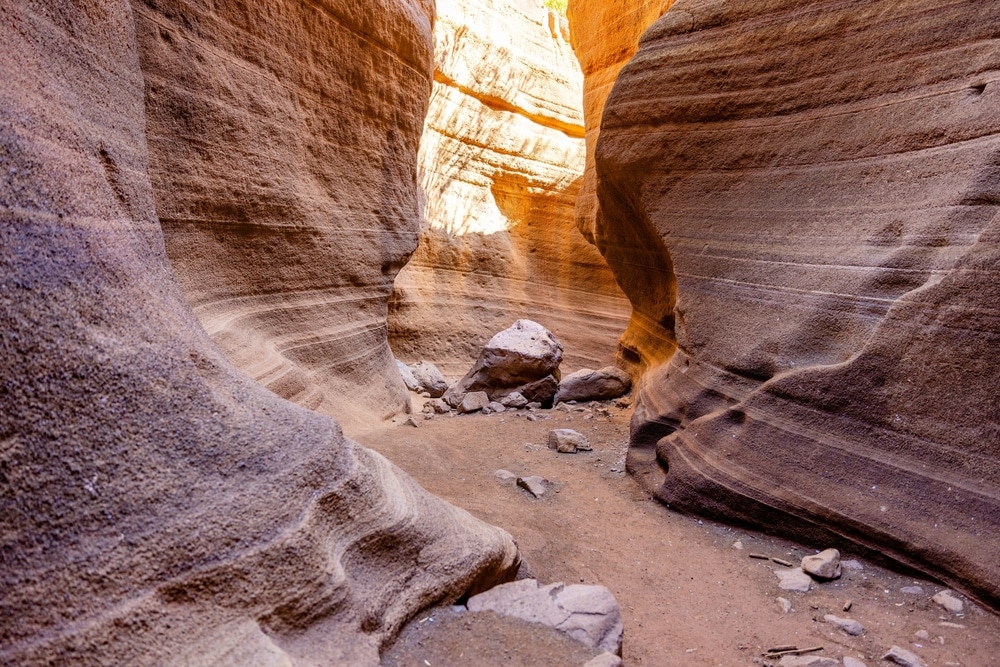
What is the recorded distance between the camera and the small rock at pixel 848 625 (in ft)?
7.98

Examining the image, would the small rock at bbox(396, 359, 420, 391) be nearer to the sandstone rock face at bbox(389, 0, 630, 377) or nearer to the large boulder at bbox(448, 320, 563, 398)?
the large boulder at bbox(448, 320, 563, 398)

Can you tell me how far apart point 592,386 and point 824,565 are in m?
4.11

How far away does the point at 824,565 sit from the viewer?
2.87 metres

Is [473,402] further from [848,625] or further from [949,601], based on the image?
[949,601]

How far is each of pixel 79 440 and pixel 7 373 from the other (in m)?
0.20

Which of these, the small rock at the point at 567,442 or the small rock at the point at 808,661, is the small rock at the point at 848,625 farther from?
the small rock at the point at 567,442

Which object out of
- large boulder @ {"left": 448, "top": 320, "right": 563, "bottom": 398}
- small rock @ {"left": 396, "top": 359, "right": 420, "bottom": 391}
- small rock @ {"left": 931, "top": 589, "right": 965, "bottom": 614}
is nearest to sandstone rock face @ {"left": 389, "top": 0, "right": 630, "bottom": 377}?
small rock @ {"left": 396, "top": 359, "right": 420, "bottom": 391}

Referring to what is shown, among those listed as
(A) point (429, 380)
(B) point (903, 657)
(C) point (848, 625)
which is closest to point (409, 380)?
(A) point (429, 380)

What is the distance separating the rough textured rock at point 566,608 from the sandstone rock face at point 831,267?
1606mm

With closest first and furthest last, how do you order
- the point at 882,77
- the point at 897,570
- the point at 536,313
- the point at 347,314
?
the point at 897,570 < the point at 882,77 < the point at 347,314 < the point at 536,313

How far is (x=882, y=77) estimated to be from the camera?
3.47 meters

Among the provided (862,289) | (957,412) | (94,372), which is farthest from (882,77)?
(94,372)

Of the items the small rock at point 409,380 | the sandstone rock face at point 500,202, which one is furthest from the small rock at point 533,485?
the sandstone rock face at point 500,202

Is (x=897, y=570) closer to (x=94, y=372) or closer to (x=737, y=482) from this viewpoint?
(x=737, y=482)
